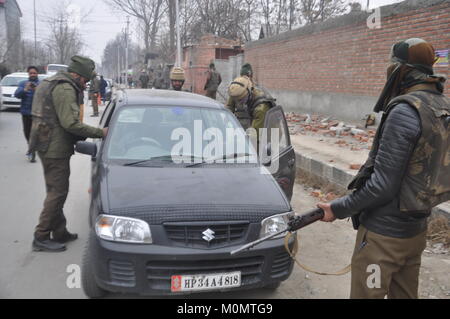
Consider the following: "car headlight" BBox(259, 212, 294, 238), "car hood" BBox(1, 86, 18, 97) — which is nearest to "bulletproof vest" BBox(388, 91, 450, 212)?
"car headlight" BBox(259, 212, 294, 238)

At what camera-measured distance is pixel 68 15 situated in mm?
45500

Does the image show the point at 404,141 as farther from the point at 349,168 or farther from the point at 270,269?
the point at 349,168

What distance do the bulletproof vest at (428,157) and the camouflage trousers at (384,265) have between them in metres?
0.24

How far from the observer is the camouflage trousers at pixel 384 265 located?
215 cm

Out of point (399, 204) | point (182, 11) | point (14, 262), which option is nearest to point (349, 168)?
point (399, 204)

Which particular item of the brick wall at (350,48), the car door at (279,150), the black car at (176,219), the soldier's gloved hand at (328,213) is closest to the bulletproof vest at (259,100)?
the car door at (279,150)

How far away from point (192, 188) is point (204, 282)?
733 millimetres

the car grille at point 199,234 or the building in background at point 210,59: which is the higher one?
the building in background at point 210,59

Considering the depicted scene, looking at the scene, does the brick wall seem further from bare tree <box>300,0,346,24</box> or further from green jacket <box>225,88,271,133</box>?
bare tree <box>300,0,346,24</box>

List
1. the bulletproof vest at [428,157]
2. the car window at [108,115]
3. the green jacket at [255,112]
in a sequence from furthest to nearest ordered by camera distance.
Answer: the green jacket at [255,112]
the car window at [108,115]
the bulletproof vest at [428,157]

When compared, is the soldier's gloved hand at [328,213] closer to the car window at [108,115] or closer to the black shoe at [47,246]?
the car window at [108,115]

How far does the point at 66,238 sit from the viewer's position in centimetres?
420

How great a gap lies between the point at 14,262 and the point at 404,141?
354 cm

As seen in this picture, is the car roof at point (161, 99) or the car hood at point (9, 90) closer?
the car roof at point (161, 99)
